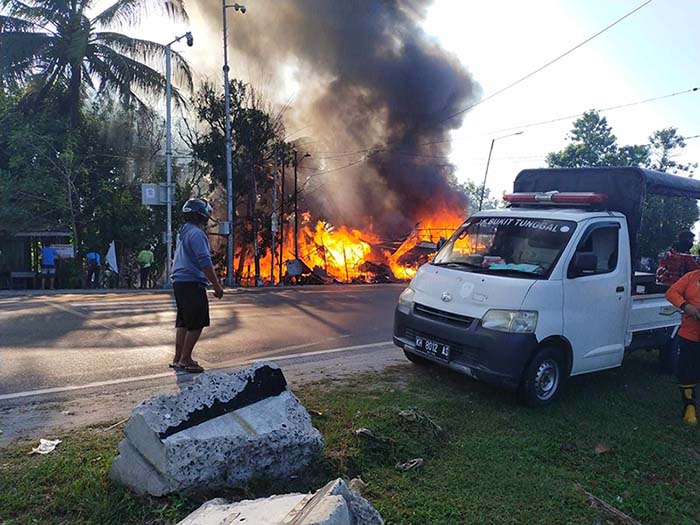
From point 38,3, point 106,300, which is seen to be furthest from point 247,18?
point 106,300

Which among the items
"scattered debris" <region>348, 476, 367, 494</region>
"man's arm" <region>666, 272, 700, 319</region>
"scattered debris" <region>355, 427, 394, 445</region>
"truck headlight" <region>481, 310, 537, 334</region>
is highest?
"man's arm" <region>666, 272, 700, 319</region>

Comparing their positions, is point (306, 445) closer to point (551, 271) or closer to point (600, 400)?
point (551, 271)

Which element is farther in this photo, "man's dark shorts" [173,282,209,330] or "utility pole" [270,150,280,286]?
"utility pole" [270,150,280,286]

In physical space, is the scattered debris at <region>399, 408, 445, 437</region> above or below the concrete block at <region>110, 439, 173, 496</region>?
below

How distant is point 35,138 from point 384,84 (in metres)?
16.8

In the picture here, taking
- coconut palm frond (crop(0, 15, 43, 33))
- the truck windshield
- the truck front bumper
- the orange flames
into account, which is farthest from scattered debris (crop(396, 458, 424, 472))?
coconut palm frond (crop(0, 15, 43, 33))

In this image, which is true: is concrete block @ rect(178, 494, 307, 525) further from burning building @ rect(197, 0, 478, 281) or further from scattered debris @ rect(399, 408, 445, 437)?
burning building @ rect(197, 0, 478, 281)

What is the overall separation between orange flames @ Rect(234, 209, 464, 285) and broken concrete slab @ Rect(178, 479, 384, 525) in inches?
791

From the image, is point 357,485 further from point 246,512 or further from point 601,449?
point 601,449

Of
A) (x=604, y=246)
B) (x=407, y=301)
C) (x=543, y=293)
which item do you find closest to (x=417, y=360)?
(x=407, y=301)

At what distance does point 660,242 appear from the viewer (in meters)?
6.48

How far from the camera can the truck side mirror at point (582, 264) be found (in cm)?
473

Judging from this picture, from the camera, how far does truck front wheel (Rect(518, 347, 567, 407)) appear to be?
4.54 metres

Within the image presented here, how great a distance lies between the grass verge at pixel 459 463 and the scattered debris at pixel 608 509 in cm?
5
